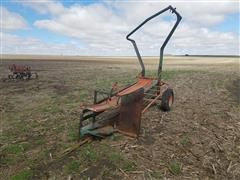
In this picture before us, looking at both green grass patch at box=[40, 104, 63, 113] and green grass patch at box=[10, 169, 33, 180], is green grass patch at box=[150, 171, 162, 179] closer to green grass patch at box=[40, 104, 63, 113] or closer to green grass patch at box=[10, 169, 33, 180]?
green grass patch at box=[10, 169, 33, 180]

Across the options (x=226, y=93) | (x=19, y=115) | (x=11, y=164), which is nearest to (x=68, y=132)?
(x=11, y=164)

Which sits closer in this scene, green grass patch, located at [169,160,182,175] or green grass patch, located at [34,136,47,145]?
green grass patch, located at [169,160,182,175]

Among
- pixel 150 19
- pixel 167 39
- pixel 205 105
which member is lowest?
pixel 205 105

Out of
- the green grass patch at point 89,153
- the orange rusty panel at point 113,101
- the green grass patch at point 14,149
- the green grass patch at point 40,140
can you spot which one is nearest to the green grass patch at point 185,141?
the orange rusty panel at point 113,101

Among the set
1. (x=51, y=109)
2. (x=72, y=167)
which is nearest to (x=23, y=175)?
(x=72, y=167)

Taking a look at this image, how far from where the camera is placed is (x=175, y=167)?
19.2 feet

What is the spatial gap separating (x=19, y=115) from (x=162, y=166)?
247 inches

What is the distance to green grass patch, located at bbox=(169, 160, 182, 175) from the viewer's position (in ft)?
18.7

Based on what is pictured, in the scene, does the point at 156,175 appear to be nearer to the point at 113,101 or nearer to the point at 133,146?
the point at 133,146

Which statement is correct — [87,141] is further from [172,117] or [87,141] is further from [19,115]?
[19,115]

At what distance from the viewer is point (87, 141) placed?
22.9 ft

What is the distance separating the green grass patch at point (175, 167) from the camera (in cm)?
571

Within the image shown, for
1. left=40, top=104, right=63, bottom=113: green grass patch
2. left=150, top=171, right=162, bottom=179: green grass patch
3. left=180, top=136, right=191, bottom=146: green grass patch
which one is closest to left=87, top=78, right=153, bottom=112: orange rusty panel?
left=180, top=136, right=191, bottom=146: green grass patch

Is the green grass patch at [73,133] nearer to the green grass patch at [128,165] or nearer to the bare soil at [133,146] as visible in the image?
the bare soil at [133,146]
